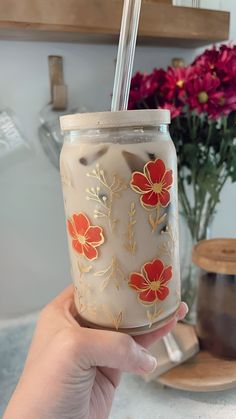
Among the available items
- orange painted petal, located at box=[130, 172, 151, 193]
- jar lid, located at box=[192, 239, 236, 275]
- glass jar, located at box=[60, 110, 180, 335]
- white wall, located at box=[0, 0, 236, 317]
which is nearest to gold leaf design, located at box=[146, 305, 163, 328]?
glass jar, located at box=[60, 110, 180, 335]

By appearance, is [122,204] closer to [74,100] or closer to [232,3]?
[74,100]

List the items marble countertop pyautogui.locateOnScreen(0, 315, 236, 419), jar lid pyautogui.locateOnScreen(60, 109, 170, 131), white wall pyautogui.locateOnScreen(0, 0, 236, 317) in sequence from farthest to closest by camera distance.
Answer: white wall pyautogui.locateOnScreen(0, 0, 236, 317) → marble countertop pyautogui.locateOnScreen(0, 315, 236, 419) → jar lid pyautogui.locateOnScreen(60, 109, 170, 131)

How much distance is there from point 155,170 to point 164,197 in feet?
0.09

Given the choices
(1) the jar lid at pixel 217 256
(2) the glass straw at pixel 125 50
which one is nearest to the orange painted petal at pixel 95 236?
(2) the glass straw at pixel 125 50

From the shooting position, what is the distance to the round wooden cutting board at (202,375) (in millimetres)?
581

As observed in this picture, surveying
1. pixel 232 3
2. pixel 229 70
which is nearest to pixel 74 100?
pixel 229 70

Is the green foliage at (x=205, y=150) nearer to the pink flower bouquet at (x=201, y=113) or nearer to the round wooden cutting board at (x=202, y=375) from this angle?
the pink flower bouquet at (x=201, y=113)

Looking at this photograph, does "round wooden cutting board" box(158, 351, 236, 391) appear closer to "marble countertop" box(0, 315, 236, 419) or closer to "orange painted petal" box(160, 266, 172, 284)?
"marble countertop" box(0, 315, 236, 419)

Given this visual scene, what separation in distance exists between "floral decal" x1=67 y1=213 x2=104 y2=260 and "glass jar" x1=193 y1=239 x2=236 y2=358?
309 mm

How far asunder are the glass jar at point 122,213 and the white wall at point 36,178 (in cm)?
36

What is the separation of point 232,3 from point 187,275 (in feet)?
1.82

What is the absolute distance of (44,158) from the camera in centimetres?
71

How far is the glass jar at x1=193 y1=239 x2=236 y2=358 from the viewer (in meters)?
0.61

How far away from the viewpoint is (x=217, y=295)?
62 cm
